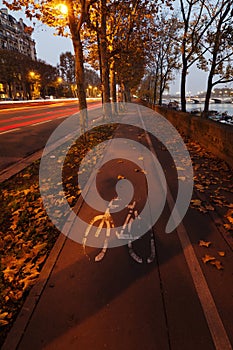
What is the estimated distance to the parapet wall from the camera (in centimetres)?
694

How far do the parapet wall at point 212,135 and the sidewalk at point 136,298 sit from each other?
12.9 feet

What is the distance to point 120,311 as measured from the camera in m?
2.52

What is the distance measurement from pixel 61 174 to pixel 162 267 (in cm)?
474

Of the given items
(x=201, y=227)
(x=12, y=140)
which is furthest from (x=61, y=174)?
(x=12, y=140)

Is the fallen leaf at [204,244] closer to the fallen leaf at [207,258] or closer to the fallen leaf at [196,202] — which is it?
the fallen leaf at [207,258]

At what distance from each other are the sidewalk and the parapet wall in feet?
12.9

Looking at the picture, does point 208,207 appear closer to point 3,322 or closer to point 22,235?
point 22,235

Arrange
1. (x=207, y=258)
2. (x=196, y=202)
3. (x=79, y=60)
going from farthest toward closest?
(x=79, y=60)
(x=196, y=202)
(x=207, y=258)

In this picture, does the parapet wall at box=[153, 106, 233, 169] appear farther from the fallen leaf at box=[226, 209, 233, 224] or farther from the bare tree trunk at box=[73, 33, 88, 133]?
the bare tree trunk at box=[73, 33, 88, 133]

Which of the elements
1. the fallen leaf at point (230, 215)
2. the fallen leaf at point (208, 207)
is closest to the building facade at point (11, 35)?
the fallen leaf at point (208, 207)

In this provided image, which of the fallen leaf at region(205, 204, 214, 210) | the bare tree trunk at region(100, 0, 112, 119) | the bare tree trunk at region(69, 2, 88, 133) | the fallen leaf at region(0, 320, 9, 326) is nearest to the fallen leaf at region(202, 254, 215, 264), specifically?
the fallen leaf at region(205, 204, 214, 210)

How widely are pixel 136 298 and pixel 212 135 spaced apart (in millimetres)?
7486

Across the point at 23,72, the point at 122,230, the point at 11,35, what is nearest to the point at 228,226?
the point at 122,230

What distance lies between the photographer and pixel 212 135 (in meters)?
8.52
